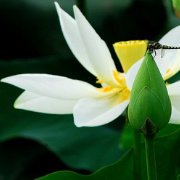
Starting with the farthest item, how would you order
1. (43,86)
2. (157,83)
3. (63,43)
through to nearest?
(63,43) → (43,86) → (157,83)

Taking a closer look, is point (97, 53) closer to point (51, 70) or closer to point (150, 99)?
point (150, 99)

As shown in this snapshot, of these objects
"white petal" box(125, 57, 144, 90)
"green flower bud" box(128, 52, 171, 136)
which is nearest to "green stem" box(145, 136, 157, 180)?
"green flower bud" box(128, 52, 171, 136)

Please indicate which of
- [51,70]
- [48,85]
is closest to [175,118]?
[48,85]

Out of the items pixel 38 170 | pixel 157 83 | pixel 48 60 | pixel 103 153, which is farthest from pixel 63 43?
pixel 157 83

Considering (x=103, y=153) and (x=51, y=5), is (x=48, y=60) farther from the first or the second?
(x=103, y=153)

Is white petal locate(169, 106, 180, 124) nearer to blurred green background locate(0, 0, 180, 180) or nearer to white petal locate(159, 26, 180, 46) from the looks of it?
white petal locate(159, 26, 180, 46)
